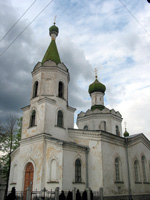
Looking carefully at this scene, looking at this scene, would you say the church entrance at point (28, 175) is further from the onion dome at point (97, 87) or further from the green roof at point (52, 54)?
the onion dome at point (97, 87)

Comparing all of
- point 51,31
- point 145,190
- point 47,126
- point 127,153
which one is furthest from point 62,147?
point 51,31

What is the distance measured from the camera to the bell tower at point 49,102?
17.5 m

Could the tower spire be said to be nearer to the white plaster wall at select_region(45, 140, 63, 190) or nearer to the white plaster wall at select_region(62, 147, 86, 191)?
the white plaster wall at select_region(45, 140, 63, 190)

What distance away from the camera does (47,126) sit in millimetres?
17094

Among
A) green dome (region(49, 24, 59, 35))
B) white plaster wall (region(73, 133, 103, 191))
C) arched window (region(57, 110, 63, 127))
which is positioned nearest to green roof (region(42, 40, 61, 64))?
green dome (region(49, 24, 59, 35))

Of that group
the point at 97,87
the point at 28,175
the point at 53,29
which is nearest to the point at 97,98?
the point at 97,87

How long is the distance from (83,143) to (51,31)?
13155 mm

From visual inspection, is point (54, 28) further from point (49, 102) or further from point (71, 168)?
point (71, 168)

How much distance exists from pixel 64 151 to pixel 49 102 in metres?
4.73

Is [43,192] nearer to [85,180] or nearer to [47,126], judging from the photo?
[85,180]

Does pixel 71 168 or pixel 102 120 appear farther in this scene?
pixel 102 120

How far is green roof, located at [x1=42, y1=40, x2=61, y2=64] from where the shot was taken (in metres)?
20.7

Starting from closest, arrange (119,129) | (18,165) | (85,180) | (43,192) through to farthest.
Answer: (43,192) → (85,180) → (18,165) → (119,129)

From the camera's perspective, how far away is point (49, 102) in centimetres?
1795
